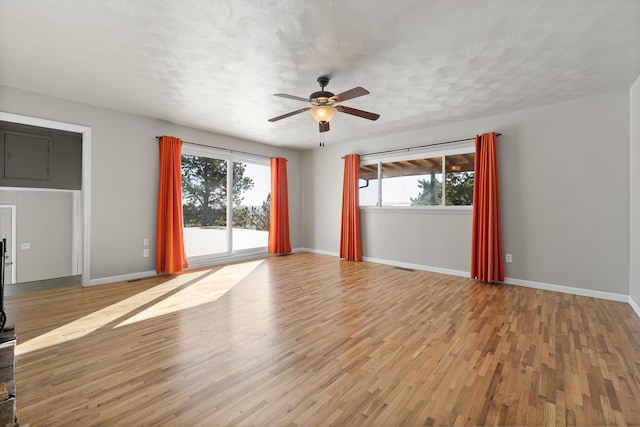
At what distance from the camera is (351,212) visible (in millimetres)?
6059

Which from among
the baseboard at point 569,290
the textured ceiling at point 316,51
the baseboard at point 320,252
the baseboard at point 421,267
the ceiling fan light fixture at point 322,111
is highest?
the textured ceiling at point 316,51

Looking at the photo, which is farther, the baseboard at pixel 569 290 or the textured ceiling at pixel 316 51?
the baseboard at pixel 569 290

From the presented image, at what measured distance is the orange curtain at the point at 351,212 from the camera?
5992mm

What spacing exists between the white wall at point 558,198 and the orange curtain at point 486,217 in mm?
190

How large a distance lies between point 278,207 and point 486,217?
424 centimetres

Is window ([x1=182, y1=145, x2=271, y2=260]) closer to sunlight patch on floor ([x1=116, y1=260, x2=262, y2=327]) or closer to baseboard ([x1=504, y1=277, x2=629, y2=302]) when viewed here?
sunlight patch on floor ([x1=116, y1=260, x2=262, y2=327])

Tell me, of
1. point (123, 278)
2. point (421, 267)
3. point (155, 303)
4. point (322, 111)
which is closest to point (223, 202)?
point (123, 278)

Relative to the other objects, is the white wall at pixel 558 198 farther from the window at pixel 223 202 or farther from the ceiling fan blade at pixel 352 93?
the window at pixel 223 202

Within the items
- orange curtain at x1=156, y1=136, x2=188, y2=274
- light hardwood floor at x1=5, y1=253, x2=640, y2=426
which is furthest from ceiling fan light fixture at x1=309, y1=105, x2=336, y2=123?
orange curtain at x1=156, y1=136, x2=188, y2=274

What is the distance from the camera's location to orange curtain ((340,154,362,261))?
236 inches

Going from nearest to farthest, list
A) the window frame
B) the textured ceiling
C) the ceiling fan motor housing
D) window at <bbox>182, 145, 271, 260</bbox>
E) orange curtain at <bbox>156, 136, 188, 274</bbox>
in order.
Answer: the textured ceiling
the ceiling fan motor housing
orange curtain at <bbox>156, 136, 188, 274</bbox>
the window frame
window at <bbox>182, 145, 271, 260</bbox>

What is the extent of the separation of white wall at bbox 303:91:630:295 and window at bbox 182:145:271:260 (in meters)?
3.12

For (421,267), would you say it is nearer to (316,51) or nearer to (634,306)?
(634,306)

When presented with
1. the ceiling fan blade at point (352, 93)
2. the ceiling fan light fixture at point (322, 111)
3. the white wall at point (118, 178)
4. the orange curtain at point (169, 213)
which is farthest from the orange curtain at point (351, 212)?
the white wall at point (118, 178)
